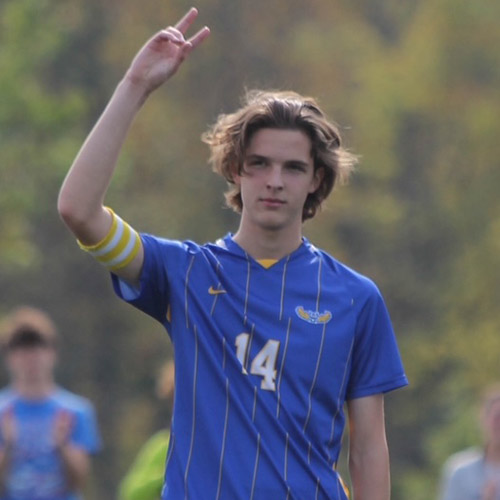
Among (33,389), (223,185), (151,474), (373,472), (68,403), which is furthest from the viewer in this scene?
(223,185)

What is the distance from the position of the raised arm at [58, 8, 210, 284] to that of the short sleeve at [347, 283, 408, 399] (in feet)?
2.41

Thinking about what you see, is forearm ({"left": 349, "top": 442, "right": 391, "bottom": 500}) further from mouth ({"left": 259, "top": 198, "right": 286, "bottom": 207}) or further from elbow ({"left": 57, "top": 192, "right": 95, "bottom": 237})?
elbow ({"left": 57, "top": 192, "right": 95, "bottom": 237})

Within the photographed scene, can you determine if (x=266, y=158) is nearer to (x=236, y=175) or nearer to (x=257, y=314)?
(x=236, y=175)

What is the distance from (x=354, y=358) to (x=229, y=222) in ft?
106

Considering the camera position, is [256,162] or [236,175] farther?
[236,175]

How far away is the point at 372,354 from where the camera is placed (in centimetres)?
561

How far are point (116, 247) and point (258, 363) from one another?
55 cm

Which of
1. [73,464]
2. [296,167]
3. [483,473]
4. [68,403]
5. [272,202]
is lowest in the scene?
[73,464]

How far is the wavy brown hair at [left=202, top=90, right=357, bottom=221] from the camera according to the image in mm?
5633

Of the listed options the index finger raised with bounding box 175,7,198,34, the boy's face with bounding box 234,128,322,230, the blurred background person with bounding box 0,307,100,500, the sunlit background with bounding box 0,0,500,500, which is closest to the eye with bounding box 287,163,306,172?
the boy's face with bounding box 234,128,322,230

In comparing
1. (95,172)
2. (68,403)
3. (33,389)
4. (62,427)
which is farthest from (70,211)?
(68,403)

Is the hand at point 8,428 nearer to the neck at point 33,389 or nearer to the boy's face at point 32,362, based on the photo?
the neck at point 33,389

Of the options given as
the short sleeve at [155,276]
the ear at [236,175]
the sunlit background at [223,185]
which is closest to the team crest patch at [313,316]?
the short sleeve at [155,276]

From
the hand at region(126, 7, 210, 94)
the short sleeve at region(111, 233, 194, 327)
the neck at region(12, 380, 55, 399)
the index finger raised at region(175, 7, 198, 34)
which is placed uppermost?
the index finger raised at region(175, 7, 198, 34)
